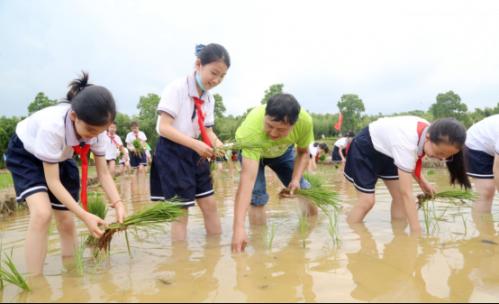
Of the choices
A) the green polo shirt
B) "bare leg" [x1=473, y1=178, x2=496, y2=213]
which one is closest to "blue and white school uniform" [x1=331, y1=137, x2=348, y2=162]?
"bare leg" [x1=473, y1=178, x2=496, y2=213]

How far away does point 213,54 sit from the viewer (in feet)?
9.99

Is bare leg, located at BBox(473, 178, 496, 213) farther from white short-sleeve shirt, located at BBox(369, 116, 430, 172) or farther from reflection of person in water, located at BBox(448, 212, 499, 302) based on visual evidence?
white short-sleeve shirt, located at BBox(369, 116, 430, 172)

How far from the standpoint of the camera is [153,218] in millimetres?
2807

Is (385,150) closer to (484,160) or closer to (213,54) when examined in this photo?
(484,160)

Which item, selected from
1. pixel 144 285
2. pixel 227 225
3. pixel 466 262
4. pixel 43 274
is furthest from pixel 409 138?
pixel 43 274

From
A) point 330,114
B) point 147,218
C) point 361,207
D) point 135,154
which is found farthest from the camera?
point 330,114

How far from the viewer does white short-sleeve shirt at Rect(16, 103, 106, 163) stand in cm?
245

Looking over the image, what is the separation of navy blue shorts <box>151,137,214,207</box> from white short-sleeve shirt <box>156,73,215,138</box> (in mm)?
152

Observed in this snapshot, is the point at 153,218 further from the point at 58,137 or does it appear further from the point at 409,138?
the point at 409,138

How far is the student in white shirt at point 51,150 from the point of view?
7.74ft

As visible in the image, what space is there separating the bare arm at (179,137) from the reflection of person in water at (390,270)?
1.21 metres

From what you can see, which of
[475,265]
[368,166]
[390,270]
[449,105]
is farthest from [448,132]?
[449,105]

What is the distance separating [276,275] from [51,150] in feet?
4.92

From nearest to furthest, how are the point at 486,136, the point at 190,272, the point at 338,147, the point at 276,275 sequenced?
1. the point at 276,275
2. the point at 190,272
3. the point at 486,136
4. the point at 338,147
